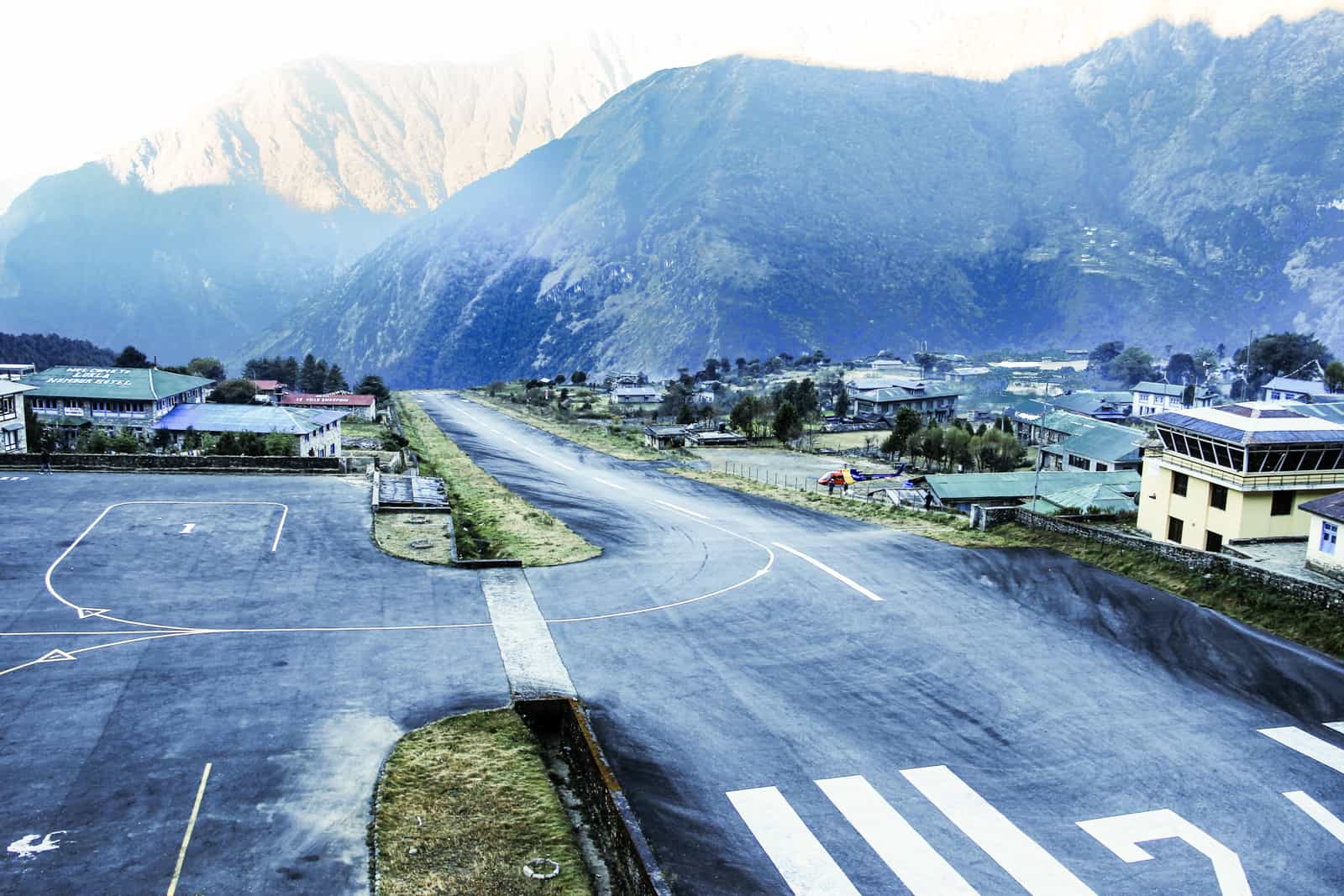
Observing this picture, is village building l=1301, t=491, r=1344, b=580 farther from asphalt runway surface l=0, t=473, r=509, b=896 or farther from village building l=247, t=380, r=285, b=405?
village building l=247, t=380, r=285, b=405

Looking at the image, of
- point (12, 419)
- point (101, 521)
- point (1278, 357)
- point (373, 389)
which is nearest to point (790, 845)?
point (101, 521)

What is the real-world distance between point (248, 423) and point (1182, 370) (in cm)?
17603

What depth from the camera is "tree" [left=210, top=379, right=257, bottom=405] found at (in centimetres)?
11388

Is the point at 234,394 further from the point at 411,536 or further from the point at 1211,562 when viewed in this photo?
the point at 1211,562

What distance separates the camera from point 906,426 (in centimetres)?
9800

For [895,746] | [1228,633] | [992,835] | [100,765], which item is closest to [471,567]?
[100,765]

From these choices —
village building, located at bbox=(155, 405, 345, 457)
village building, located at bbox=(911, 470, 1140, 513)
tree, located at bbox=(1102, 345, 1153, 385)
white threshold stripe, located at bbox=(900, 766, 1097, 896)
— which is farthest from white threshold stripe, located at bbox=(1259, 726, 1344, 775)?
tree, located at bbox=(1102, 345, 1153, 385)

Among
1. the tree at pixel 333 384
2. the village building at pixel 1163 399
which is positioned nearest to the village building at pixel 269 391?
the tree at pixel 333 384

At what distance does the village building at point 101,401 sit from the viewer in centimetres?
8531

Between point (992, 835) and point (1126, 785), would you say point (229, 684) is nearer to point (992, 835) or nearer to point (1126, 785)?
point (992, 835)

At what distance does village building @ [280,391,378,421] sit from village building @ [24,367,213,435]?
95.9ft

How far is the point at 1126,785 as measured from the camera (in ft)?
69.7

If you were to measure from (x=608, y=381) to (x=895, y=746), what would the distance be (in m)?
176

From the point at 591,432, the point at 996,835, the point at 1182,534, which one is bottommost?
the point at 996,835
